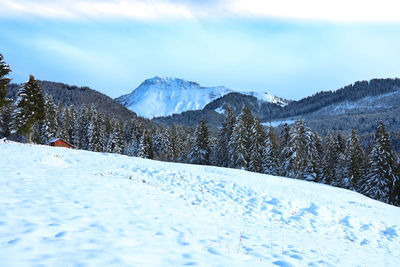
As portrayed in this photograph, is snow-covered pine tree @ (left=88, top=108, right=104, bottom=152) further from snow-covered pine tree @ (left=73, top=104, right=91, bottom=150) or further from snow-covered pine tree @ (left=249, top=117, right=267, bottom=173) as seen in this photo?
snow-covered pine tree @ (left=249, top=117, right=267, bottom=173)

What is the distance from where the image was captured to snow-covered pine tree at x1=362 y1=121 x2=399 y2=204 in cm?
3231

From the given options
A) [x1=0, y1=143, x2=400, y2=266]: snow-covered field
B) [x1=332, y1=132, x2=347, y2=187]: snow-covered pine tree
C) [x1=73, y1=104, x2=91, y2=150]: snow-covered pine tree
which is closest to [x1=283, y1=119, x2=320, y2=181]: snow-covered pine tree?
[x1=332, y1=132, x2=347, y2=187]: snow-covered pine tree

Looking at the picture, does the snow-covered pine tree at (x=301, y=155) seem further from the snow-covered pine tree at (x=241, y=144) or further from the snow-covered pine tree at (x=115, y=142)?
the snow-covered pine tree at (x=115, y=142)

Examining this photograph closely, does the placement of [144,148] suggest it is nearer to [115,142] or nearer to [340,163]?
[115,142]

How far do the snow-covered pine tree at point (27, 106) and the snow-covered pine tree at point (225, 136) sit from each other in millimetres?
29681

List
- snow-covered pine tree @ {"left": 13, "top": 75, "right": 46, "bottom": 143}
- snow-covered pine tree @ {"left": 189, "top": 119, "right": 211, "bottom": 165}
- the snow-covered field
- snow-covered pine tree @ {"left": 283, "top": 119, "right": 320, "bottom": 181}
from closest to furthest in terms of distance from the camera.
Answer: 1. the snow-covered field
2. snow-covered pine tree @ {"left": 13, "top": 75, "right": 46, "bottom": 143}
3. snow-covered pine tree @ {"left": 283, "top": 119, "right": 320, "bottom": 181}
4. snow-covered pine tree @ {"left": 189, "top": 119, "right": 211, "bottom": 165}

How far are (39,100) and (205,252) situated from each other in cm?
4044

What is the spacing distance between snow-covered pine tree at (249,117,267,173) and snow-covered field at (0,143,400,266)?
69.6 ft

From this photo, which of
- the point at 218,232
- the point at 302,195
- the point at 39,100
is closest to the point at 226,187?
the point at 302,195

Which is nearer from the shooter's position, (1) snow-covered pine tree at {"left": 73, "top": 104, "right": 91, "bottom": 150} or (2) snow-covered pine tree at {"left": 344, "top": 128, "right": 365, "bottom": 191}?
(2) snow-covered pine tree at {"left": 344, "top": 128, "right": 365, "bottom": 191}

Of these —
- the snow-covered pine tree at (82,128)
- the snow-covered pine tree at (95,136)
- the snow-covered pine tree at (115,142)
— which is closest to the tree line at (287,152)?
the snow-covered pine tree at (95,136)

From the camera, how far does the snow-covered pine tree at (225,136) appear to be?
140 feet

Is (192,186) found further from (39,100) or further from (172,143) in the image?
(172,143)

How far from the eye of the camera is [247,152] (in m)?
38.9
